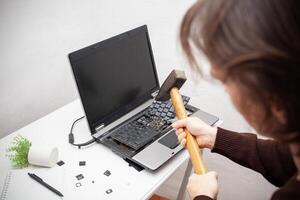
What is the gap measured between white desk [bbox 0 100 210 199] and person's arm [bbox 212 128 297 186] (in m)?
0.14

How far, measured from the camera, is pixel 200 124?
990mm

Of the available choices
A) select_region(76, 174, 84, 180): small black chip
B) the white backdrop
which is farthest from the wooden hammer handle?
select_region(76, 174, 84, 180): small black chip

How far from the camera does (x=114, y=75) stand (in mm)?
1091

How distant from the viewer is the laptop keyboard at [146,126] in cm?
102

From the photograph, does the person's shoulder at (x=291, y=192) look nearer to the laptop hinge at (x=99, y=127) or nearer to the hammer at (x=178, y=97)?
the hammer at (x=178, y=97)

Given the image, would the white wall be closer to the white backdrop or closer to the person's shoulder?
the white backdrop

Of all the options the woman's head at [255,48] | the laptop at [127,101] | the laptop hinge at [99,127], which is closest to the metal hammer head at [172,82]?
the laptop at [127,101]

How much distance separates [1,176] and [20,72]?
0.43 metres

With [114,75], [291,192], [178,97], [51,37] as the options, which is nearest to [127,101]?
[114,75]

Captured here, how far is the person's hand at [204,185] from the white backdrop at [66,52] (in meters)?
0.42

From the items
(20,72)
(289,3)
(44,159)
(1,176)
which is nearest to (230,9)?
(289,3)

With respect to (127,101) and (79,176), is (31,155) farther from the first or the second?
(127,101)

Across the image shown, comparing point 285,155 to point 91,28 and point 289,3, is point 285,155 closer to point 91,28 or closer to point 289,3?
point 289,3

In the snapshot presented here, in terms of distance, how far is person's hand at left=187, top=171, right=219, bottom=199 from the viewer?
80 centimetres
